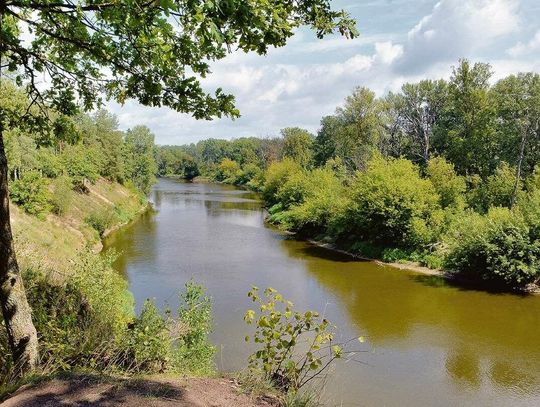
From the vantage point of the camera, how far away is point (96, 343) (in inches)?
282

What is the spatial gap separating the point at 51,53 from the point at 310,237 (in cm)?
3365

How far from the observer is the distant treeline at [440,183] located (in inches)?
960

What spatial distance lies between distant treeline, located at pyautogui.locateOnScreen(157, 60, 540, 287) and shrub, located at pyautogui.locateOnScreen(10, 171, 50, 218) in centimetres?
2013

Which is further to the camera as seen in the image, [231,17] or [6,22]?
[6,22]

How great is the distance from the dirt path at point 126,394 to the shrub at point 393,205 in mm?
25055

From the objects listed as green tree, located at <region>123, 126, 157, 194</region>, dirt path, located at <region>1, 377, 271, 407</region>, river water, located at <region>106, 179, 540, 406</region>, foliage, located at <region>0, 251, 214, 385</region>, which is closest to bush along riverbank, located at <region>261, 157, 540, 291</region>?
river water, located at <region>106, 179, 540, 406</region>

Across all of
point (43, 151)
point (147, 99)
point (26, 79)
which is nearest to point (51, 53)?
point (26, 79)

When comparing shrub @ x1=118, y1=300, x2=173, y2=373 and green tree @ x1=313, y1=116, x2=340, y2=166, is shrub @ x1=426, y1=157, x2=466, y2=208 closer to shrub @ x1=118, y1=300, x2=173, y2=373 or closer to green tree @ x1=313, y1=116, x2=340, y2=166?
shrub @ x1=118, y1=300, x2=173, y2=373

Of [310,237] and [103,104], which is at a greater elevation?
[103,104]

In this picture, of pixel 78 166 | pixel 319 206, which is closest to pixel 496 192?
pixel 319 206

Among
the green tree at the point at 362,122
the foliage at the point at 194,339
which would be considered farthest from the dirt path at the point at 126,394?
the green tree at the point at 362,122

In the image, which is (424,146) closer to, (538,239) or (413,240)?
(413,240)

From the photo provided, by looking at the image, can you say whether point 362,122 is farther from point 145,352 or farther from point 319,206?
point 145,352

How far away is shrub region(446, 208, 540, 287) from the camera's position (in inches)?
900
